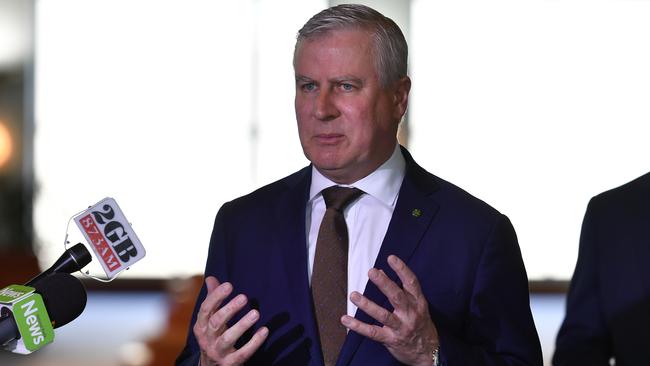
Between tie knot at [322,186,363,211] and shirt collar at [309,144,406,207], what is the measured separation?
0.01m

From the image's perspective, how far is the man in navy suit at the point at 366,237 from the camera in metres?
1.97

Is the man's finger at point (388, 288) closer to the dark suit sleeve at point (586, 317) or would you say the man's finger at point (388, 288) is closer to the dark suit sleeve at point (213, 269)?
the dark suit sleeve at point (586, 317)

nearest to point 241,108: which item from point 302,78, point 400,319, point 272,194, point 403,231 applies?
point 272,194

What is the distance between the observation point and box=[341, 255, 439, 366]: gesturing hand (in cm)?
174

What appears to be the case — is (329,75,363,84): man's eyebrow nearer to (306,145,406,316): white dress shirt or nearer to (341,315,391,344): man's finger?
(306,145,406,316): white dress shirt

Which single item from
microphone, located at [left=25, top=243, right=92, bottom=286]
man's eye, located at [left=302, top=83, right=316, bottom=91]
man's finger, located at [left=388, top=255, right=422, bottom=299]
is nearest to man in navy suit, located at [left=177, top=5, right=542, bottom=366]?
man's eye, located at [left=302, top=83, right=316, bottom=91]

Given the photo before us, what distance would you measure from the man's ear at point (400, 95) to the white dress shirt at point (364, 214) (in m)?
0.08

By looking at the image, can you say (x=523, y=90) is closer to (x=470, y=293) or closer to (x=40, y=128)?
(x=40, y=128)

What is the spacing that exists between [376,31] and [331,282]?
515 mm

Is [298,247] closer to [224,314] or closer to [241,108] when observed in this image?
[224,314]

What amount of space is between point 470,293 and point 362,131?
15.1 inches

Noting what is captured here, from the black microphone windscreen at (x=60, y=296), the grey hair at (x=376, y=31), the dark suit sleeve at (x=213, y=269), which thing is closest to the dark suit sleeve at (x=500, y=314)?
the grey hair at (x=376, y=31)

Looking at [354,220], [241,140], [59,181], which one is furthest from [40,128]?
[354,220]

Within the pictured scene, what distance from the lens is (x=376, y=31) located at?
2.08 meters
